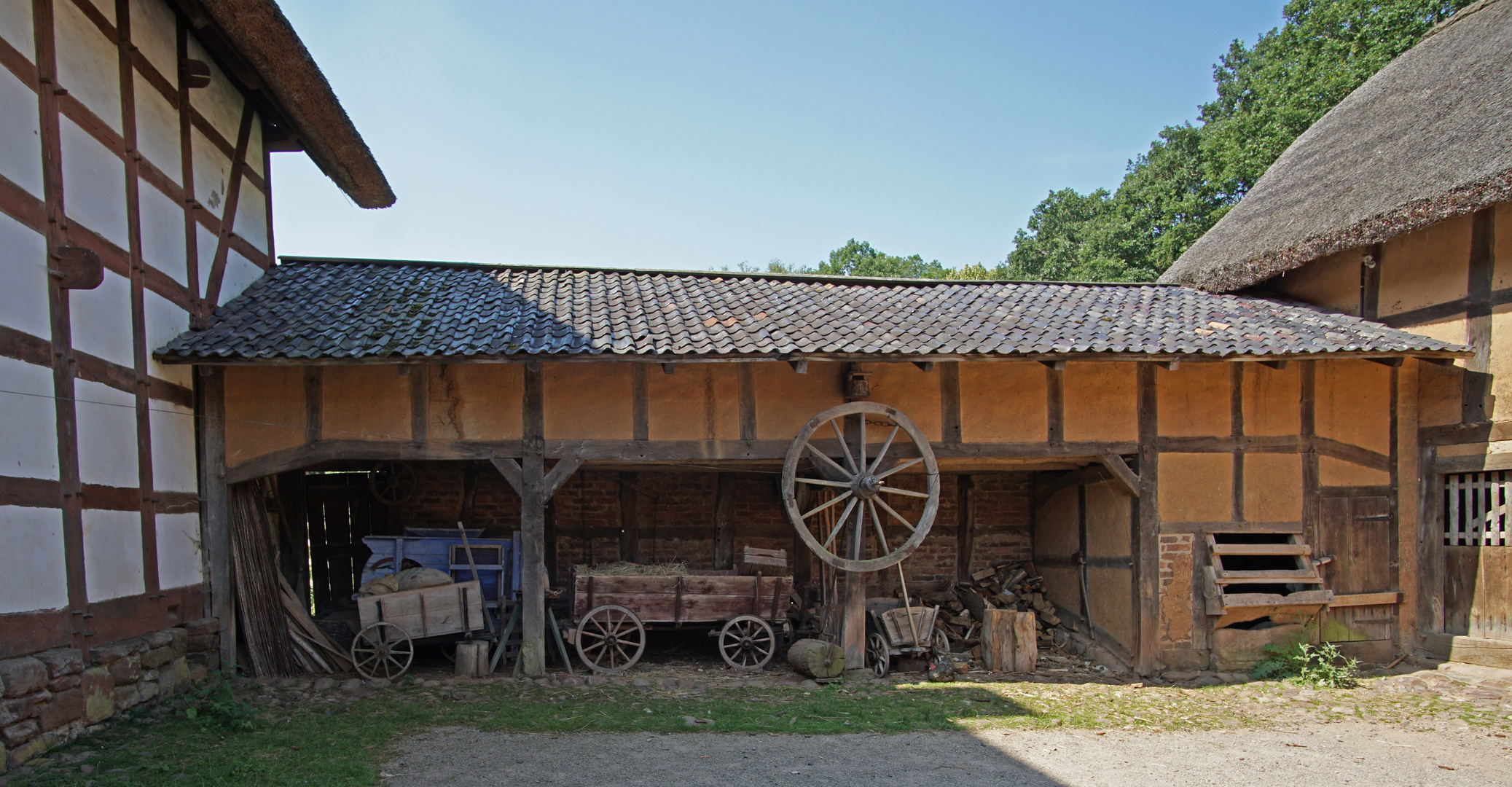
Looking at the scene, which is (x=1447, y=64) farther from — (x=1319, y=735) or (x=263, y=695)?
(x=263, y=695)

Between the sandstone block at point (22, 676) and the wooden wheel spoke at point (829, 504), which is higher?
the wooden wheel spoke at point (829, 504)

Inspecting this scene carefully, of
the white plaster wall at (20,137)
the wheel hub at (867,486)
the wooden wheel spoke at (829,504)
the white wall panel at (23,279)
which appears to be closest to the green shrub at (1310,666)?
the wheel hub at (867,486)

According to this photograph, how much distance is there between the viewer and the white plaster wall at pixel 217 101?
778 cm

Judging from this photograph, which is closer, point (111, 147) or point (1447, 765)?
point (1447, 765)

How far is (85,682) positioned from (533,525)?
3326mm

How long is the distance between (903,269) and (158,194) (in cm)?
2851

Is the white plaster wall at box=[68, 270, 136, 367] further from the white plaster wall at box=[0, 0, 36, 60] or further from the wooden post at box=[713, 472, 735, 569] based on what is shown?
the wooden post at box=[713, 472, 735, 569]

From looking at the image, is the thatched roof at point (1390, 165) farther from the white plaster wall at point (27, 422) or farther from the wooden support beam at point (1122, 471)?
the white plaster wall at point (27, 422)

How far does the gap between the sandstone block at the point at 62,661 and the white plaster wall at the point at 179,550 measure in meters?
1.19

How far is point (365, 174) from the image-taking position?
9.69 meters

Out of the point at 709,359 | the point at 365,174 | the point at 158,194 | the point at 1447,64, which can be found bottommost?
the point at 709,359

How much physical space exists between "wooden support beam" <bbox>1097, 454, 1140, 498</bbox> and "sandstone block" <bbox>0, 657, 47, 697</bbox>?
8.27 meters

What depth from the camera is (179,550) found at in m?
7.11

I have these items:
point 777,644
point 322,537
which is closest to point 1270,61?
point 777,644
